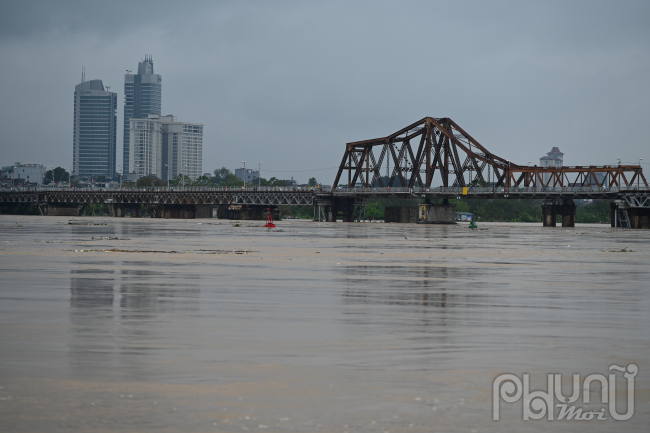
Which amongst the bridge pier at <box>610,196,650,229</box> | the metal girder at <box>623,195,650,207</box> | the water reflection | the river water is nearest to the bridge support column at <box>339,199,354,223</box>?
the bridge pier at <box>610,196,650,229</box>

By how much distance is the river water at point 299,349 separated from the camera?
8.21 meters

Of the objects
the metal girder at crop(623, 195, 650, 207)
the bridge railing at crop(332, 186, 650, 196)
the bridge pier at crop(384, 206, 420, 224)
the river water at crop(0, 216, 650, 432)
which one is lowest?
the river water at crop(0, 216, 650, 432)

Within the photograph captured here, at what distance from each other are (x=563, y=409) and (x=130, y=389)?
16.2ft

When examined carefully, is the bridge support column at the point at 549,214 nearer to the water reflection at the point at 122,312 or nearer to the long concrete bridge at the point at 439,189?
the long concrete bridge at the point at 439,189

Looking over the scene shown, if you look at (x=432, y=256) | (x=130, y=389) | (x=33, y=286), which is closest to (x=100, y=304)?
(x=33, y=286)

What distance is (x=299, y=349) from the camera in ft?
38.9

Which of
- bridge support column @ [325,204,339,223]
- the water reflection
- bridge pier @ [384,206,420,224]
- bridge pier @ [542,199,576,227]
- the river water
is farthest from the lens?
bridge support column @ [325,204,339,223]

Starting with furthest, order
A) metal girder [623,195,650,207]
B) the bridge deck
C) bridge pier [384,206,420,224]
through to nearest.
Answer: bridge pier [384,206,420,224]
the bridge deck
metal girder [623,195,650,207]

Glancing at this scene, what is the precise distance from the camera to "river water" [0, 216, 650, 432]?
8211 millimetres

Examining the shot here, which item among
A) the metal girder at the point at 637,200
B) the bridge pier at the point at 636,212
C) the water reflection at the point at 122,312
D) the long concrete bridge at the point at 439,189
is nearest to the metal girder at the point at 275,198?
the long concrete bridge at the point at 439,189

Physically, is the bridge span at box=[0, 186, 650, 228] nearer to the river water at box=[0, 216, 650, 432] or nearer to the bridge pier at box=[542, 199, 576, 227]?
the bridge pier at box=[542, 199, 576, 227]

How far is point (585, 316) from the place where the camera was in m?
16.1

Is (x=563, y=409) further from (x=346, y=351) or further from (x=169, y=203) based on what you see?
(x=169, y=203)

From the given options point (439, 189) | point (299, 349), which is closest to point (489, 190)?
point (439, 189)
